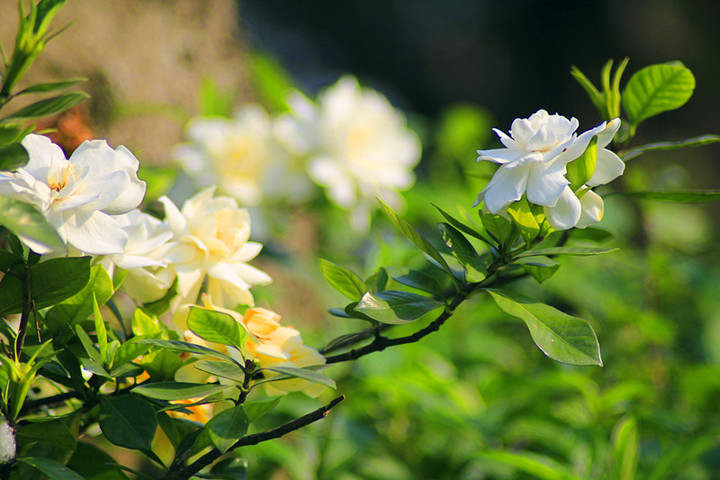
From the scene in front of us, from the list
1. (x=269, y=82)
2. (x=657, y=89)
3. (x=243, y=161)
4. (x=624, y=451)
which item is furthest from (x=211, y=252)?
(x=269, y=82)

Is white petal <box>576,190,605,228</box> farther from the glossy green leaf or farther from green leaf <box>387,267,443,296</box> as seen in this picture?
the glossy green leaf

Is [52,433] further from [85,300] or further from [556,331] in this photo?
[556,331]

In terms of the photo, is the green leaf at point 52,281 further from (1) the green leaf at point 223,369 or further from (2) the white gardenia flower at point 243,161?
(2) the white gardenia flower at point 243,161

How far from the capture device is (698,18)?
4.02m

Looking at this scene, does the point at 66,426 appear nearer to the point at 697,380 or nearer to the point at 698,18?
the point at 697,380

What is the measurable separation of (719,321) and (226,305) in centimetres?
141

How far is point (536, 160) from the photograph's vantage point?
44cm

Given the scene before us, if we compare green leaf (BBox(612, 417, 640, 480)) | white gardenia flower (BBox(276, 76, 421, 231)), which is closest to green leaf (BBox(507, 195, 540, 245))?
green leaf (BBox(612, 417, 640, 480))

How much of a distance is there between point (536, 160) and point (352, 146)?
32.8 inches

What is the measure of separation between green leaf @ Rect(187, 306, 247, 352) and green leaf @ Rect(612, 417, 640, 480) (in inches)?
22.0

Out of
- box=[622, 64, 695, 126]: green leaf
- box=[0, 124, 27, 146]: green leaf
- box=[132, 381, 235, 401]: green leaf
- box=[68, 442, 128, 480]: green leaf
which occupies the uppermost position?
box=[622, 64, 695, 126]: green leaf

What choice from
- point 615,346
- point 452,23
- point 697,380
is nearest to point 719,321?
point 615,346

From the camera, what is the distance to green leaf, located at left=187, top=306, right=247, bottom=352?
44cm

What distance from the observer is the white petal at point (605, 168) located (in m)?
0.46
